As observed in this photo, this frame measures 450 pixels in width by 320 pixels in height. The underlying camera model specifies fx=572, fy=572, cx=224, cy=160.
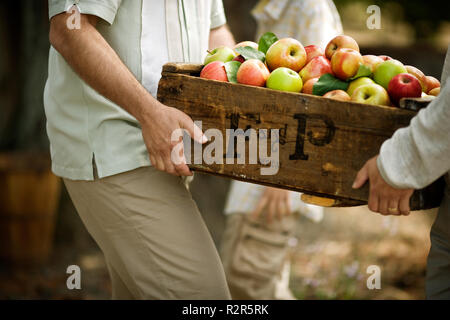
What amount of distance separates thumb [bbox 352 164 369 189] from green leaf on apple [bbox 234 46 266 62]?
714 mm

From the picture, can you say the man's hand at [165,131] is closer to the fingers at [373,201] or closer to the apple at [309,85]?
the apple at [309,85]

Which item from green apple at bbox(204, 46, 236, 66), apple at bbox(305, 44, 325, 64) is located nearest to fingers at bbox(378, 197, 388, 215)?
apple at bbox(305, 44, 325, 64)

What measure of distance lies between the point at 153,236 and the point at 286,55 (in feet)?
2.97

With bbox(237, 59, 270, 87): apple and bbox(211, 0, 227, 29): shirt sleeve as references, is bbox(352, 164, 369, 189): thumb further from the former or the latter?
bbox(211, 0, 227, 29): shirt sleeve

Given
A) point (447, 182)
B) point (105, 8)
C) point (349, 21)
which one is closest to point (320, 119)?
point (447, 182)

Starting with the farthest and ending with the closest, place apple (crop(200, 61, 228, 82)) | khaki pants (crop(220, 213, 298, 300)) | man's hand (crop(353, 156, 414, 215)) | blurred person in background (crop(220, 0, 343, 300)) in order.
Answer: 1. khaki pants (crop(220, 213, 298, 300))
2. blurred person in background (crop(220, 0, 343, 300))
3. apple (crop(200, 61, 228, 82))
4. man's hand (crop(353, 156, 414, 215))

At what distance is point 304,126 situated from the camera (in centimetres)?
195

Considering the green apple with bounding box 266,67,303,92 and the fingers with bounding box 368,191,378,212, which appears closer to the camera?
the fingers with bounding box 368,191,378,212

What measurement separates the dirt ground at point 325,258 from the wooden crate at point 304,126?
2521 mm

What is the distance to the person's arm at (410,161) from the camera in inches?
66.2

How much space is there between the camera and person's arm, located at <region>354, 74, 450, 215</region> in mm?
1683

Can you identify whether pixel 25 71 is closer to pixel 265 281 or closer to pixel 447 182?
pixel 265 281

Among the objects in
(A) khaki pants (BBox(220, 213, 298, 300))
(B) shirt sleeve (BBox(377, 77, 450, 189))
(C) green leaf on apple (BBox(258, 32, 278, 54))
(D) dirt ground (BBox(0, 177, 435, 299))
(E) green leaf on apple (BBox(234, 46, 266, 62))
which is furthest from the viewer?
(D) dirt ground (BBox(0, 177, 435, 299))

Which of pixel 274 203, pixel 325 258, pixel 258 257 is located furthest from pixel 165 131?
pixel 325 258
